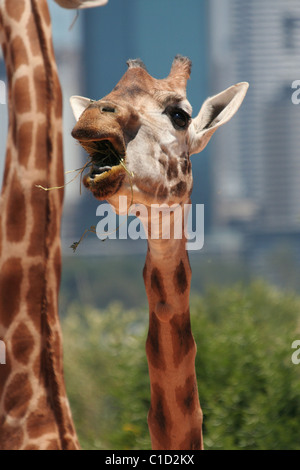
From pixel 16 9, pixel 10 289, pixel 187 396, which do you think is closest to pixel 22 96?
pixel 16 9

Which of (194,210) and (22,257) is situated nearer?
(194,210)

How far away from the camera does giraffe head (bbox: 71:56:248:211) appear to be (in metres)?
1.98

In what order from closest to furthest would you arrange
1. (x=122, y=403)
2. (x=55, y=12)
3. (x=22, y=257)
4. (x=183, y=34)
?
1. (x=22, y=257)
2. (x=183, y=34)
3. (x=55, y=12)
4. (x=122, y=403)

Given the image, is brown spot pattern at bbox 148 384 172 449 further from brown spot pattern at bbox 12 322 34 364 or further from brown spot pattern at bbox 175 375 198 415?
brown spot pattern at bbox 12 322 34 364

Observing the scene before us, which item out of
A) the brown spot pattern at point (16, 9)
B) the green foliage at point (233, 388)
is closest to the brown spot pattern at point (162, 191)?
the brown spot pattern at point (16, 9)

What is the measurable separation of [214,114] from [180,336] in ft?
2.99

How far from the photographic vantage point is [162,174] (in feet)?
7.33

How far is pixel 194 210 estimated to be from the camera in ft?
9.04

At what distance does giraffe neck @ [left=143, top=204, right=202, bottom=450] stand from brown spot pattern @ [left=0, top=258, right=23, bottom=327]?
3.05 feet

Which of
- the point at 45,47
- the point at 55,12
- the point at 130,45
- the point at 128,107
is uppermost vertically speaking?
the point at 130,45

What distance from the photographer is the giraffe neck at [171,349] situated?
8.07ft
